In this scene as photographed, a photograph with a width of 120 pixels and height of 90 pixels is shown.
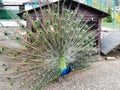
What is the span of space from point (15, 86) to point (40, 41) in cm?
108

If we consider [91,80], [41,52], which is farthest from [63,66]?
[91,80]

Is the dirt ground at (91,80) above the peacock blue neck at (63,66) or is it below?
below

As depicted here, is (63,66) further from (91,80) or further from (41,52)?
(91,80)

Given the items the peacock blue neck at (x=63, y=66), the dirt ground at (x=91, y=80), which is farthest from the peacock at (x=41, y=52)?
the dirt ground at (x=91, y=80)

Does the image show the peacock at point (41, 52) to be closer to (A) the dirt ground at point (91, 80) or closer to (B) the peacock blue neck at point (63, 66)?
(B) the peacock blue neck at point (63, 66)

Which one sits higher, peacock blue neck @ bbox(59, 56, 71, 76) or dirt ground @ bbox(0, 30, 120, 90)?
peacock blue neck @ bbox(59, 56, 71, 76)

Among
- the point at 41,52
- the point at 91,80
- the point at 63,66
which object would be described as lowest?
the point at 91,80

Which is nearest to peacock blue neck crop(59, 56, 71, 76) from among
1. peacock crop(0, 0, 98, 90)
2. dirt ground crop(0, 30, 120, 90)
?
peacock crop(0, 0, 98, 90)

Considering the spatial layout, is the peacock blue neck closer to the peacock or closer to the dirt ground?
the peacock

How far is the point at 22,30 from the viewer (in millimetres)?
5402

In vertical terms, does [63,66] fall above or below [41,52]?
below

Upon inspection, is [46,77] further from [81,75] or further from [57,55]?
[81,75]

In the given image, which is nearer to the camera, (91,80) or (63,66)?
(63,66)

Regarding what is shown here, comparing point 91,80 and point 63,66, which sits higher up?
Result: point 63,66
